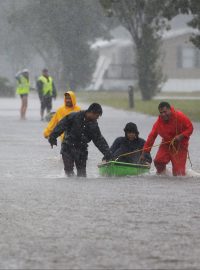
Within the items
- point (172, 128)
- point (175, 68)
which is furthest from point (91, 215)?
point (175, 68)

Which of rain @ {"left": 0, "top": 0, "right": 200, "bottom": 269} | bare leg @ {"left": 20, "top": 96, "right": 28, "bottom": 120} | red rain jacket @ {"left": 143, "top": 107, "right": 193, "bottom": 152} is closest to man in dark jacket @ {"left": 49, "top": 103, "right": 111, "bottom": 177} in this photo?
rain @ {"left": 0, "top": 0, "right": 200, "bottom": 269}

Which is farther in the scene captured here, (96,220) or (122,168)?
(122,168)

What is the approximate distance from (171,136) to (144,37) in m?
40.6

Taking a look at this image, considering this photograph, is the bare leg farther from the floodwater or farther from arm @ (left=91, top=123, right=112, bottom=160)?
arm @ (left=91, top=123, right=112, bottom=160)

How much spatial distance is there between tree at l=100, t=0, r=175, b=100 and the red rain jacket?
3692cm

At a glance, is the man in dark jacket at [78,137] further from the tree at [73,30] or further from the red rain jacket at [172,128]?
the tree at [73,30]

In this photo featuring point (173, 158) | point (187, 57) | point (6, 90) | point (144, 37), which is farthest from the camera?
point (187, 57)

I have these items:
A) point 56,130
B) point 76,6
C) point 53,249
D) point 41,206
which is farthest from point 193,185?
point 76,6

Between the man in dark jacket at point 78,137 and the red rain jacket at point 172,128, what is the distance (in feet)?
2.28

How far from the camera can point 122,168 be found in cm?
1661

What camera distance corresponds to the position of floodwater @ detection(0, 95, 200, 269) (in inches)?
348

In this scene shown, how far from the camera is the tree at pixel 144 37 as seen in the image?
5567cm

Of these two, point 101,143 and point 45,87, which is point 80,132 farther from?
point 45,87

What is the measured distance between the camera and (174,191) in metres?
14.4
